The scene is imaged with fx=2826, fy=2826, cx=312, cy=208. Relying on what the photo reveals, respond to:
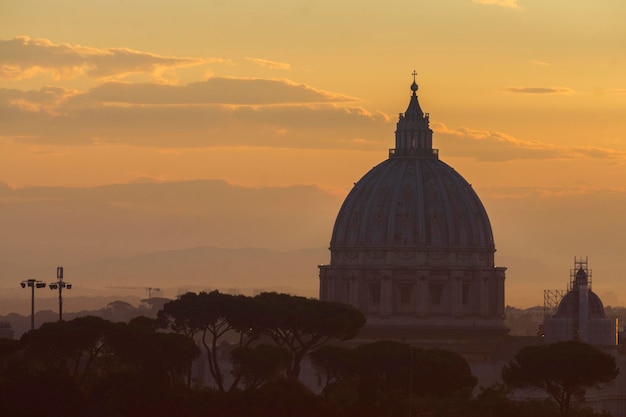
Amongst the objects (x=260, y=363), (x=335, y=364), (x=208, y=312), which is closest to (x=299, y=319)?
(x=208, y=312)

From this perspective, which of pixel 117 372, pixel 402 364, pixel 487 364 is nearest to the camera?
pixel 117 372

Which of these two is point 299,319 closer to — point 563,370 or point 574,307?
point 563,370

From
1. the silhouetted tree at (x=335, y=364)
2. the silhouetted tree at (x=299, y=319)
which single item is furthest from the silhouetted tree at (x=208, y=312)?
the silhouetted tree at (x=335, y=364)

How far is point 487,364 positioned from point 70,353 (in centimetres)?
6661

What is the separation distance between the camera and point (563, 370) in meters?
132

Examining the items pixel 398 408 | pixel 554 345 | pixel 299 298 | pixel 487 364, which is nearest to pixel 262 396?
pixel 398 408

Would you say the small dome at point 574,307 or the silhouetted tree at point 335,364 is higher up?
the small dome at point 574,307

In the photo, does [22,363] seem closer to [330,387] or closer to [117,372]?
[117,372]

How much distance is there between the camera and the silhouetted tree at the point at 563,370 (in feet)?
435

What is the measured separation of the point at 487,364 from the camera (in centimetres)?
18788

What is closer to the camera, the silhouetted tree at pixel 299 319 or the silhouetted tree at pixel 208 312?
the silhouetted tree at pixel 208 312

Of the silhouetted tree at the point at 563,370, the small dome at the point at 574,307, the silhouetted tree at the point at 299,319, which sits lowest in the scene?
the silhouetted tree at the point at 563,370

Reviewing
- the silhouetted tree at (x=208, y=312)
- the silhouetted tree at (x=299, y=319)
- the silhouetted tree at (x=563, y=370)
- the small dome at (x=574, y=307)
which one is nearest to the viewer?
the silhouetted tree at (x=563, y=370)

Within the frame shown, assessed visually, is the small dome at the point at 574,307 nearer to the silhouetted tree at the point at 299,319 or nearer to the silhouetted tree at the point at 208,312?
the silhouetted tree at the point at 299,319
